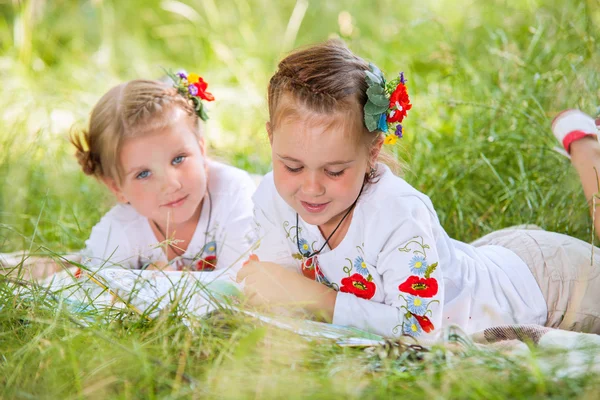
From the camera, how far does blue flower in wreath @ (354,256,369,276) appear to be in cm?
248

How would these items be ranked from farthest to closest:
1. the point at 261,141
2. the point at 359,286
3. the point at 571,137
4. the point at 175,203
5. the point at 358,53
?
the point at 358,53 → the point at 261,141 → the point at 175,203 → the point at 571,137 → the point at 359,286

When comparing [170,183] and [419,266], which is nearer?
[419,266]

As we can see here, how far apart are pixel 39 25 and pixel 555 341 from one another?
544 cm

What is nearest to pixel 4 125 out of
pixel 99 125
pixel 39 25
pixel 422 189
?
pixel 99 125

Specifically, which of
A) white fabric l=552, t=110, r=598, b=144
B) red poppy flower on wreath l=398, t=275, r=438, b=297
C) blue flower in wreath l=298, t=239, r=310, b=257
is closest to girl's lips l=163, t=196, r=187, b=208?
blue flower in wreath l=298, t=239, r=310, b=257

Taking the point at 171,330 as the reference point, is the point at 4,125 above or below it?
above

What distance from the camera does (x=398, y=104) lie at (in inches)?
94.2

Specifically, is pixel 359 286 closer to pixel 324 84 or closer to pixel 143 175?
pixel 324 84

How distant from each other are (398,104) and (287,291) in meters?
0.73

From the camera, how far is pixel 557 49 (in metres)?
3.97

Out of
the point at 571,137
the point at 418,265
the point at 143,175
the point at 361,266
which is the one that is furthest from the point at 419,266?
the point at 143,175

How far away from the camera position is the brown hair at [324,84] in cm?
231

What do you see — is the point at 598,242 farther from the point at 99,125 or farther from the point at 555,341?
the point at 99,125

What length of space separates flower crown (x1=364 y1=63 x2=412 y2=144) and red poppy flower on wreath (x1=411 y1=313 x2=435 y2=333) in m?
0.59
